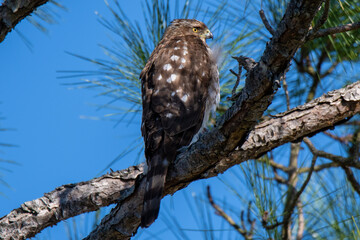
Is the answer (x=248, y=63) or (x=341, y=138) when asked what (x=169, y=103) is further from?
(x=341, y=138)

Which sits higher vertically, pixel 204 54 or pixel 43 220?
pixel 204 54

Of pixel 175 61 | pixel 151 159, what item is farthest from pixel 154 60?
pixel 151 159

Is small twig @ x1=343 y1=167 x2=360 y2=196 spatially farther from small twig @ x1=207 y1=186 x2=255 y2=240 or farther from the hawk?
the hawk

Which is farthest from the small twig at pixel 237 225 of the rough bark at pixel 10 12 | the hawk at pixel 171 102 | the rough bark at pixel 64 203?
the rough bark at pixel 10 12

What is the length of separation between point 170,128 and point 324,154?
99 centimetres

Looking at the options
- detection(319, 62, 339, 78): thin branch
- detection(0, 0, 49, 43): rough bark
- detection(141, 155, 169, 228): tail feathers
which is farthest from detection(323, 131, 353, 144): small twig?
detection(0, 0, 49, 43): rough bark

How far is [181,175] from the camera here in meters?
2.47

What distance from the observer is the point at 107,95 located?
379cm

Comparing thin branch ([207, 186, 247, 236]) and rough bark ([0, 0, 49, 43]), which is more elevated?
rough bark ([0, 0, 49, 43])

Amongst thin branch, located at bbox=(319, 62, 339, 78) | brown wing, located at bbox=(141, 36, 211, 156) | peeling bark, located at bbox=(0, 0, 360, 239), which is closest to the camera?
peeling bark, located at bbox=(0, 0, 360, 239)

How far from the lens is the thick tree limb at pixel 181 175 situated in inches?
95.1

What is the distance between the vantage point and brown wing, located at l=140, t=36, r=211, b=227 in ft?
8.11

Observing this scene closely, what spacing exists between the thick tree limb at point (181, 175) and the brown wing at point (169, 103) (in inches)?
4.9

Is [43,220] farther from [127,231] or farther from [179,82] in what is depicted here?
[179,82]
